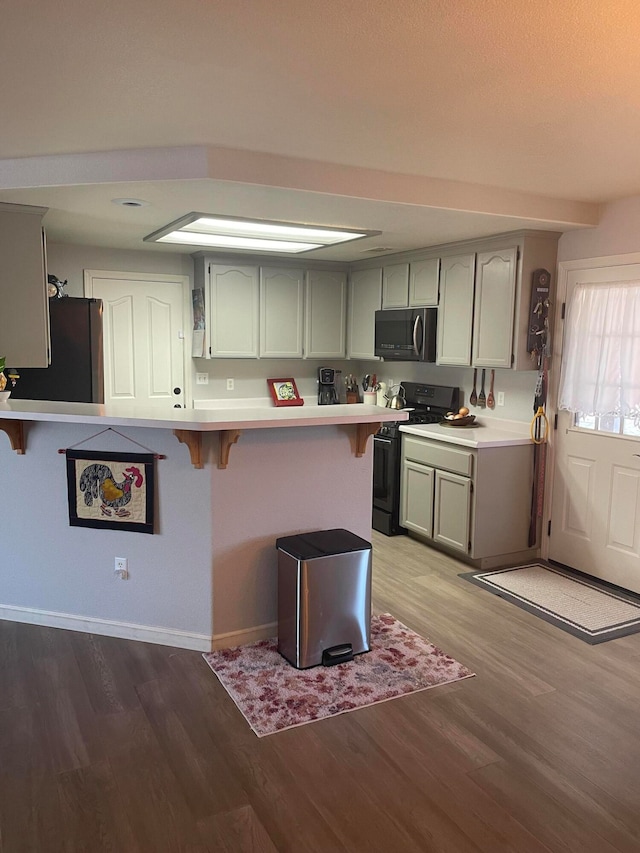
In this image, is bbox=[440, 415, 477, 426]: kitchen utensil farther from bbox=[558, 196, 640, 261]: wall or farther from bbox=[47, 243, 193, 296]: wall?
bbox=[47, 243, 193, 296]: wall

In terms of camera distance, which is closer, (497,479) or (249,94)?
(249,94)

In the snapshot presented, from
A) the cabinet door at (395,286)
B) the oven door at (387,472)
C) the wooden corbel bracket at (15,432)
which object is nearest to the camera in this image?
the wooden corbel bracket at (15,432)

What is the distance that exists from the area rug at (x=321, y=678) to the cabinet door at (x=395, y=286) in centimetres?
296

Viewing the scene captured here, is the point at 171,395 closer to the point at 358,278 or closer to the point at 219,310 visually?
the point at 219,310

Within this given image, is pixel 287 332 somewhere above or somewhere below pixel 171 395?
above

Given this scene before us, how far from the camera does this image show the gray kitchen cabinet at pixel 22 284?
3713 millimetres

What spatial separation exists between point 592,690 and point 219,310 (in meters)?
4.00

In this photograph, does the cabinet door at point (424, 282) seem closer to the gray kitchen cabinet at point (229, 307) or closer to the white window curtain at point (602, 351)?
the white window curtain at point (602, 351)

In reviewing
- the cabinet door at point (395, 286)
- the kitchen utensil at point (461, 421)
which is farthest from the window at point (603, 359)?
the cabinet door at point (395, 286)

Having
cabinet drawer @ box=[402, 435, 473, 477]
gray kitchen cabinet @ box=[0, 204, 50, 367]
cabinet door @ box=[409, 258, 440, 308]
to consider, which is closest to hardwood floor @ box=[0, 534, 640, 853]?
cabinet drawer @ box=[402, 435, 473, 477]

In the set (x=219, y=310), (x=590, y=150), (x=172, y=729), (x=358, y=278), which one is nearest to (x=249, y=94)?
(x=590, y=150)

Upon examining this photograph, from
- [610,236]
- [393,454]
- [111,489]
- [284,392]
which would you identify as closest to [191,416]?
[111,489]

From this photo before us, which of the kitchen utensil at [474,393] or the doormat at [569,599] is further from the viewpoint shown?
the kitchen utensil at [474,393]

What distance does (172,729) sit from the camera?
2621 millimetres
